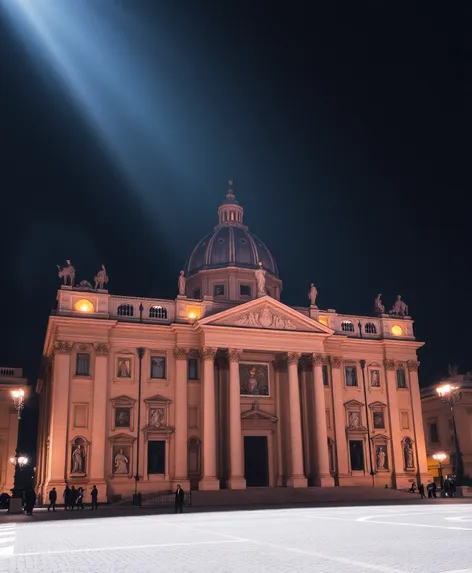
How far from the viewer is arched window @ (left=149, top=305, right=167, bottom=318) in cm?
4922

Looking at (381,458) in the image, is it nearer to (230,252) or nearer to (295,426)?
(295,426)

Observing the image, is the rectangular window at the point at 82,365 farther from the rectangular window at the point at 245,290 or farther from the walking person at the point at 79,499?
the rectangular window at the point at 245,290

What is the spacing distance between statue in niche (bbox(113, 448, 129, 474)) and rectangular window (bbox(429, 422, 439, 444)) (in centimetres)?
3742

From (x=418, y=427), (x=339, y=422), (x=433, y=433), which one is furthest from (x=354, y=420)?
(x=433, y=433)

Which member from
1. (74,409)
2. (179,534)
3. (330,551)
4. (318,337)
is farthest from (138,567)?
(318,337)

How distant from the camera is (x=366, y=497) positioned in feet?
138

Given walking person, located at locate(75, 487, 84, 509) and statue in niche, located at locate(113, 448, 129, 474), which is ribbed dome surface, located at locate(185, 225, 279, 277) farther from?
walking person, located at locate(75, 487, 84, 509)

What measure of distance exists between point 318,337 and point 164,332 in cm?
1277

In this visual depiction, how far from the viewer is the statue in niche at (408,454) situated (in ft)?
171

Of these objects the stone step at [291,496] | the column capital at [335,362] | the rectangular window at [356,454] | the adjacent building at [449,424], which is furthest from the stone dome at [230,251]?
the stone step at [291,496]

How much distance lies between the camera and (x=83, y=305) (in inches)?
1838

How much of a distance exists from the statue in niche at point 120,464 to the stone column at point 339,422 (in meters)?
17.3

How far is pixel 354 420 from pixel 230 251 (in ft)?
66.8

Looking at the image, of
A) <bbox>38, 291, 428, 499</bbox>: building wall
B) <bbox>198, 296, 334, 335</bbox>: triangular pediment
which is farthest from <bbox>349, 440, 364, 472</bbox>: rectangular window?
<bbox>198, 296, 334, 335</bbox>: triangular pediment
